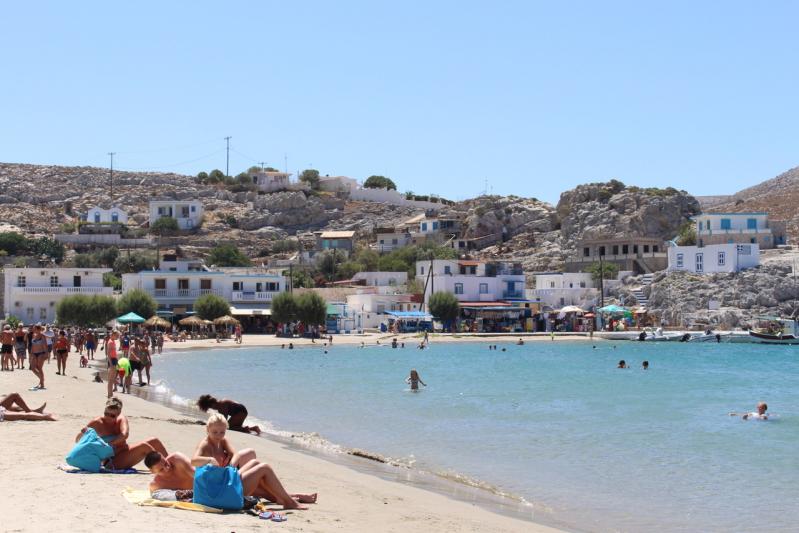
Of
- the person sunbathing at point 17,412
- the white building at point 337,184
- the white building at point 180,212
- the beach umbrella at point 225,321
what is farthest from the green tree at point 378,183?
the person sunbathing at point 17,412

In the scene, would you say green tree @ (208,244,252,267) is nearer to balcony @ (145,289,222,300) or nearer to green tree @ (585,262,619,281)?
balcony @ (145,289,222,300)

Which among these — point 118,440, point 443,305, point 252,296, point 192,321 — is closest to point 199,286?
point 252,296

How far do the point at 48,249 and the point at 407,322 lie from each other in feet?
128

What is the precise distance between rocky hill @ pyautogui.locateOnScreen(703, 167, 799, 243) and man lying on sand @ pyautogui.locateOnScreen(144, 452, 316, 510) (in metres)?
95.6

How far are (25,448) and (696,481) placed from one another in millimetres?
10265

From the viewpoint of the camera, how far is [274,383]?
113ft

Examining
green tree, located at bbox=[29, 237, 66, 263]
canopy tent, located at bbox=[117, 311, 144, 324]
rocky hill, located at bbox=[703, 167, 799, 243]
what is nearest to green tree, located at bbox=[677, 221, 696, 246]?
rocky hill, located at bbox=[703, 167, 799, 243]

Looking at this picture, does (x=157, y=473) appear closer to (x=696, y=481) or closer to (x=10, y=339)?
(x=696, y=481)

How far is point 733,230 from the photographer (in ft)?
276

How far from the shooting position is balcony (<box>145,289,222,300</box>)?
6612 cm

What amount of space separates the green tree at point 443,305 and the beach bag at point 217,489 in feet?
212

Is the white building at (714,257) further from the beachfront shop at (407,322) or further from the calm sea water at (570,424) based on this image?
the calm sea water at (570,424)

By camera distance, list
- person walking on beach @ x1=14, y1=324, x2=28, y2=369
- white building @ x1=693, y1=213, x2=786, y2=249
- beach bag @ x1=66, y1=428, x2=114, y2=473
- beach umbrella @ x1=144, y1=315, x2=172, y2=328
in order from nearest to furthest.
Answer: beach bag @ x1=66, y1=428, x2=114, y2=473, person walking on beach @ x1=14, y1=324, x2=28, y2=369, beach umbrella @ x1=144, y1=315, x2=172, y2=328, white building @ x1=693, y1=213, x2=786, y2=249

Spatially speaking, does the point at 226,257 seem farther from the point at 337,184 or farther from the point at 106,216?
the point at 337,184
